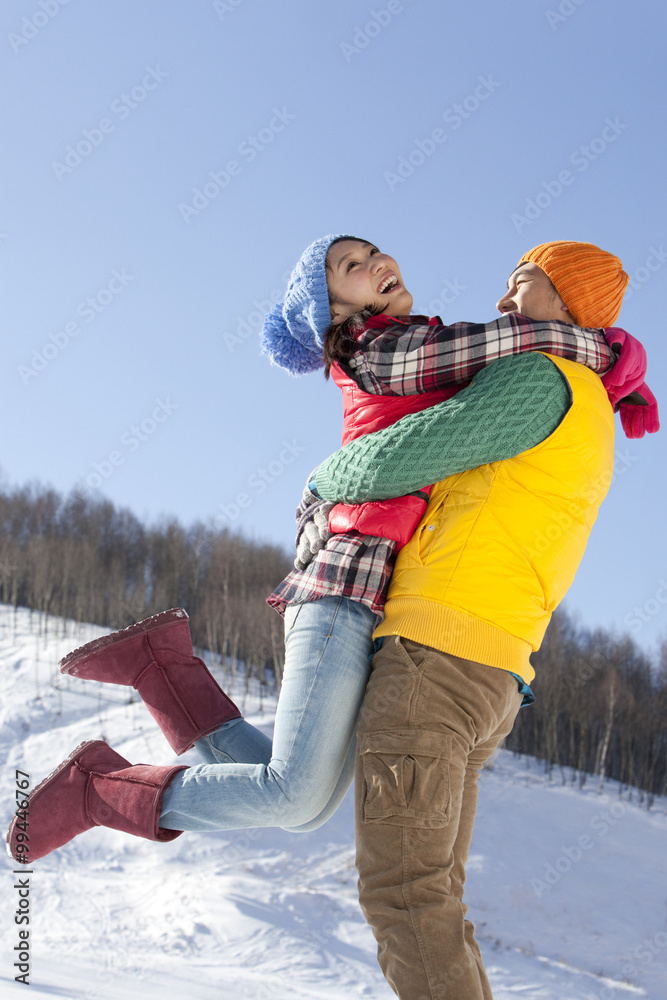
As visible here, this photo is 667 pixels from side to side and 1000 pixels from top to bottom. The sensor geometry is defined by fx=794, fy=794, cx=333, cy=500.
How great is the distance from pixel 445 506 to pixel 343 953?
15.4m

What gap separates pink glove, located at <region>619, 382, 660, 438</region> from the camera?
2.63m

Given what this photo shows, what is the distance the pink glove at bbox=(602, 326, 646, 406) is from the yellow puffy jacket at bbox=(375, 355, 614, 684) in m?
0.16

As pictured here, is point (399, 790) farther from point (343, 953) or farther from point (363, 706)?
point (343, 953)

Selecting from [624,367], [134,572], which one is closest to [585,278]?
[624,367]

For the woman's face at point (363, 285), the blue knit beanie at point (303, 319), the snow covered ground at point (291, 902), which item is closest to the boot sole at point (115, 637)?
the blue knit beanie at point (303, 319)

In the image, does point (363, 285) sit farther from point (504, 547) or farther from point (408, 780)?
point (408, 780)

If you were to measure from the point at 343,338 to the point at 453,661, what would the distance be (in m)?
1.05

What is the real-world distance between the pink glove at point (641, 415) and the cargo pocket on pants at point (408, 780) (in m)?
1.29

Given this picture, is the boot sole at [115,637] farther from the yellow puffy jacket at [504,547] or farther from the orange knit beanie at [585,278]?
the orange knit beanie at [585,278]

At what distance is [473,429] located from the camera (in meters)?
2.13

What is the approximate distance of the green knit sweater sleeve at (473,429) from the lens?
214 centimetres

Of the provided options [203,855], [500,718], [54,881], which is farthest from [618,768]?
[500,718]

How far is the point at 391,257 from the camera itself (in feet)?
9.07

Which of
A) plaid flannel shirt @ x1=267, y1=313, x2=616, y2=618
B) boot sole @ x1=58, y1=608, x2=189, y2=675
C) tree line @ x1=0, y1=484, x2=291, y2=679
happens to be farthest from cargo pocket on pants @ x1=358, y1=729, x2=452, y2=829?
tree line @ x1=0, y1=484, x2=291, y2=679
